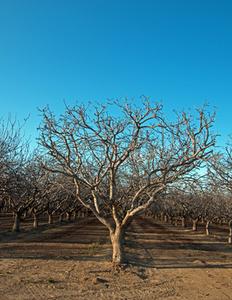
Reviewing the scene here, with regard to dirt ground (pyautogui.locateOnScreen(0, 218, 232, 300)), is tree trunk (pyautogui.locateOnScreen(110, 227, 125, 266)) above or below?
above

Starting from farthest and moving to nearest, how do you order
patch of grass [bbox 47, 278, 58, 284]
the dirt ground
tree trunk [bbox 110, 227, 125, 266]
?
tree trunk [bbox 110, 227, 125, 266]
patch of grass [bbox 47, 278, 58, 284]
the dirt ground

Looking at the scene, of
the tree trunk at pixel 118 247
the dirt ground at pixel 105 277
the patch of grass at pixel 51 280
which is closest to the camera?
the dirt ground at pixel 105 277

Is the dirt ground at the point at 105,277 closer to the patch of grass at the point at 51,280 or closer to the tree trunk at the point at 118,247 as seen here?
the patch of grass at the point at 51,280

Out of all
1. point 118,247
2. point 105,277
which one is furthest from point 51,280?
point 118,247

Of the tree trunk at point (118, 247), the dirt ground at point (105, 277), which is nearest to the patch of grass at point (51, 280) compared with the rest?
the dirt ground at point (105, 277)

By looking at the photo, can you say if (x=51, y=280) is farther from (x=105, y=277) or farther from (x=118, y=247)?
(x=118, y=247)

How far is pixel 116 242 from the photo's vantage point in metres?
12.8

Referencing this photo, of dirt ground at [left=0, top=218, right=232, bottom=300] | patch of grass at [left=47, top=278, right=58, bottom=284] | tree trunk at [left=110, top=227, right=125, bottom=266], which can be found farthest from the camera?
tree trunk at [left=110, top=227, right=125, bottom=266]

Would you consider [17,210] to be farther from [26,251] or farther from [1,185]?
[1,185]

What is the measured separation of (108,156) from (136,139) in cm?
125

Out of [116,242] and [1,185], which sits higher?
[1,185]

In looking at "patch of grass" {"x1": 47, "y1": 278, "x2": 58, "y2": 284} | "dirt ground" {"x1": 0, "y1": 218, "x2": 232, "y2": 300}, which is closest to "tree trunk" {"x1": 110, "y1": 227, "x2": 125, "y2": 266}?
"dirt ground" {"x1": 0, "y1": 218, "x2": 232, "y2": 300}

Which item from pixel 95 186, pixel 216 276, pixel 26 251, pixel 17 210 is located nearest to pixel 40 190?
pixel 17 210

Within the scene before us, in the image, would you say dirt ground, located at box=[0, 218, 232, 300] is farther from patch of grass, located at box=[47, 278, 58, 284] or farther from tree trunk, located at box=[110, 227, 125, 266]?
tree trunk, located at box=[110, 227, 125, 266]
